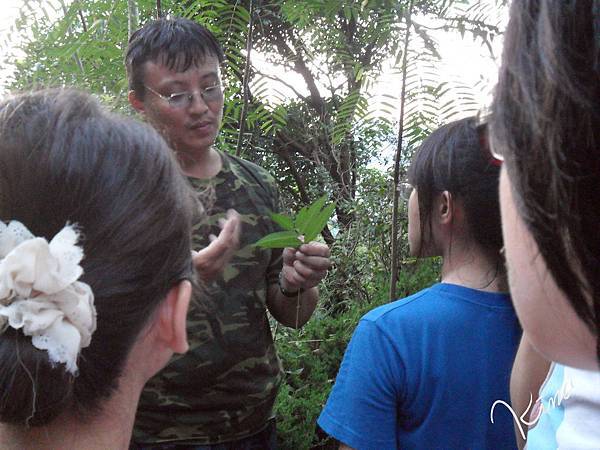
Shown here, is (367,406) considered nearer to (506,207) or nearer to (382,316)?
(382,316)

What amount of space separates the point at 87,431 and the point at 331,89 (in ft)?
21.0

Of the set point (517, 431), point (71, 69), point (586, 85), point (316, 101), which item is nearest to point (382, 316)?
point (517, 431)

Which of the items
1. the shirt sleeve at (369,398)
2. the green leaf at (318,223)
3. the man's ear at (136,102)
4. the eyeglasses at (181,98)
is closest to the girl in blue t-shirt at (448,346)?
the shirt sleeve at (369,398)

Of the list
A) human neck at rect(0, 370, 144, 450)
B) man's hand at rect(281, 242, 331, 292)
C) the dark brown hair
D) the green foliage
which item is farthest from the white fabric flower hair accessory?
the green foliage

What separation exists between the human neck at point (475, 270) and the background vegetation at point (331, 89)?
2.36 feet

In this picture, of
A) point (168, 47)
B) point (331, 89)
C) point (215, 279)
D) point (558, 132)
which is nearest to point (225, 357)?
point (215, 279)

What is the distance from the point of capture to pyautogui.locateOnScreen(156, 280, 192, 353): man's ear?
139 cm

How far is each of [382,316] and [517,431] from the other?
0.52m

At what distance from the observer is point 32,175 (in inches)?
46.9

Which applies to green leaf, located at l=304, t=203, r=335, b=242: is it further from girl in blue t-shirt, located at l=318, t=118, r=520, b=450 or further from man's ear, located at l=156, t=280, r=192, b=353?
man's ear, located at l=156, t=280, r=192, b=353

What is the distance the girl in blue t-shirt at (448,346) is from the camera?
1.93 m

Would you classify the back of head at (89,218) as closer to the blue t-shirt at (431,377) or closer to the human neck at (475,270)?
the blue t-shirt at (431,377)

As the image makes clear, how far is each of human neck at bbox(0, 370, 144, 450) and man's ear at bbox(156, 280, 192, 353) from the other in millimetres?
119

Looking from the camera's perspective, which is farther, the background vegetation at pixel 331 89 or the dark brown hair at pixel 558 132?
the background vegetation at pixel 331 89
